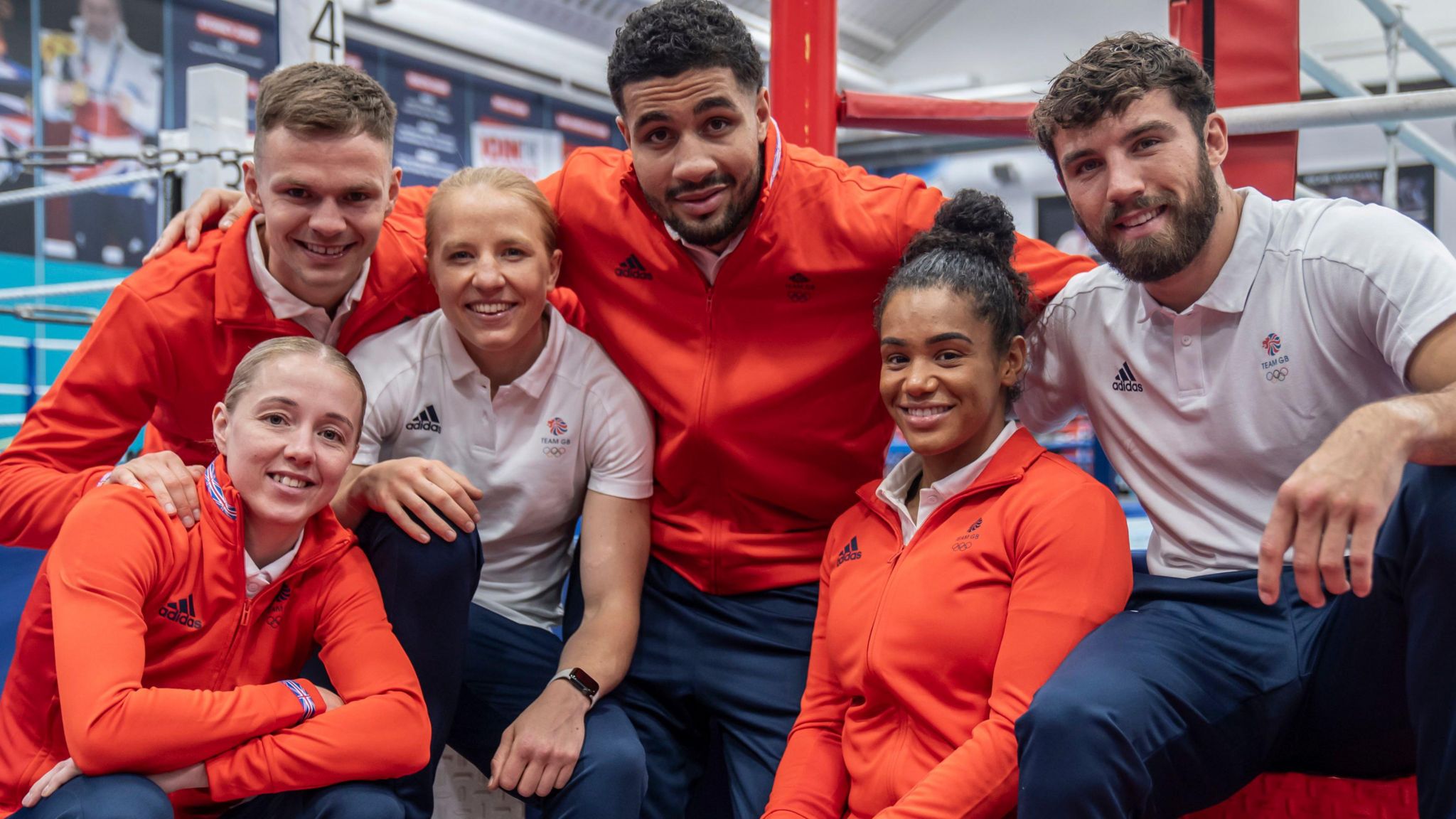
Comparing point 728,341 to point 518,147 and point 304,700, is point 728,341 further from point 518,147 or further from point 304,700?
point 518,147

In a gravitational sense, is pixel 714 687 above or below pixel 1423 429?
below

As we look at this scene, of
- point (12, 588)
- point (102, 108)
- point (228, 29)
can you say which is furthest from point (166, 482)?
point (228, 29)

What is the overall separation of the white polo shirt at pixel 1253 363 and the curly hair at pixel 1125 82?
17 centimetres

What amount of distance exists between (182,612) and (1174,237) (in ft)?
4.89

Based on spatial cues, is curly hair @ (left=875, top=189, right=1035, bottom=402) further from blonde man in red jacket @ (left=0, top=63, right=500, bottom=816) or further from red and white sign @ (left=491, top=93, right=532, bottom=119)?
red and white sign @ (left=491, top=93, right=532, bottom=119)

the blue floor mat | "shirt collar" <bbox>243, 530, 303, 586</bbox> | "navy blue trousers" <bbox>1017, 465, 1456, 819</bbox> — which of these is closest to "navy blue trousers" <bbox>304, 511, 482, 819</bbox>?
"shirt collar" <bbox>243, 530, 303, 586</bbox>

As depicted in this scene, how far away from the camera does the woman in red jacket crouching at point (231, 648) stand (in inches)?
53.7

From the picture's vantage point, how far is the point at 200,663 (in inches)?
60.8

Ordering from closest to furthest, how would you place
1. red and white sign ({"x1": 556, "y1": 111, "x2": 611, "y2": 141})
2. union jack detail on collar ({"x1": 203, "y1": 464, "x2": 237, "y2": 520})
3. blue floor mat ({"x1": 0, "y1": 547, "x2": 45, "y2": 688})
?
union jack detail on collar ({"x1": 203, "y1": 464, "x2": 237, "y2": 520}), blue floor mat ({"x1": 0, "y1": 547, "x2": 45, "y2": 688}), red and white sign ({"x1": 556, "y1": 111, "x2": 611, "y2": 141})

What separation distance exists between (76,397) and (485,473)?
689 millimetres

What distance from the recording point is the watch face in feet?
5.76

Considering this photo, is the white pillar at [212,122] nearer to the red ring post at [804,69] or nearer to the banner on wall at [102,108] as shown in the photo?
the red ring post at [804,69]

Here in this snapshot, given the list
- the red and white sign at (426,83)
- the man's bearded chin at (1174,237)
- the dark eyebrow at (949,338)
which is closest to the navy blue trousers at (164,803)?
the dark eyebrow at (949,338)

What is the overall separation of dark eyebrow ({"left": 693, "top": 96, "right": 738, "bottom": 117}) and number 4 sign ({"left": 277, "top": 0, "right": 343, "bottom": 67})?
1236mm
